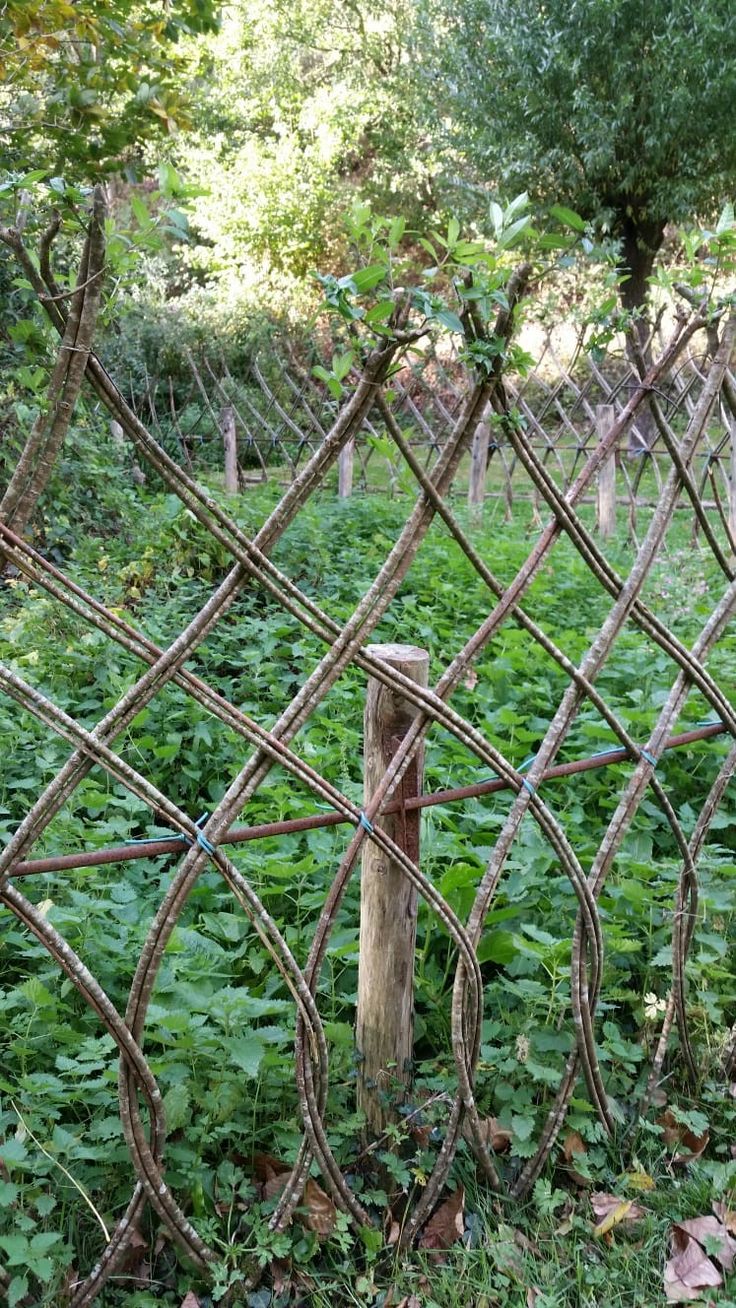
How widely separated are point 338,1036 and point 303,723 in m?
0.64

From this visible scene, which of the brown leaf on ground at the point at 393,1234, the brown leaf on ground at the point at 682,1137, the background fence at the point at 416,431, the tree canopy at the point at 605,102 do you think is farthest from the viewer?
the tree canopy at the point at 605,102

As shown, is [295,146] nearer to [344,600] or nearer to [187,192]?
[344,600]

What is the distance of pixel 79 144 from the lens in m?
2.14

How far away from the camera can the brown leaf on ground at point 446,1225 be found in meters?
1.75

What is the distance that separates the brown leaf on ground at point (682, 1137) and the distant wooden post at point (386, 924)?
591 millimetres

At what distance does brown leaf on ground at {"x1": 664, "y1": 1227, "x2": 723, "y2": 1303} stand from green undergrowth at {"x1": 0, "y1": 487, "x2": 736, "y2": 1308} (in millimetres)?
27

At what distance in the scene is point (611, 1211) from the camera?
1.81 meters

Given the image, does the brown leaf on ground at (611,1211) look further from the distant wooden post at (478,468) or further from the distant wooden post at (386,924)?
the distant wooden post at (478,468)

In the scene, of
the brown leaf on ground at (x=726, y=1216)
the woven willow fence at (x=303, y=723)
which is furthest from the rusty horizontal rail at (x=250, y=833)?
the brown leaf on ground at (x=726, y=1216)

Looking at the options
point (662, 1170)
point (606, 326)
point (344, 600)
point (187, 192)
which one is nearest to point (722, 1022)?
point (662, 1170)

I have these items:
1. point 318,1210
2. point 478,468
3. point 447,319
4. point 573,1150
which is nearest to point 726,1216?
point 573,1150

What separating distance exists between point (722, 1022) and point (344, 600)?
3181 millimetres

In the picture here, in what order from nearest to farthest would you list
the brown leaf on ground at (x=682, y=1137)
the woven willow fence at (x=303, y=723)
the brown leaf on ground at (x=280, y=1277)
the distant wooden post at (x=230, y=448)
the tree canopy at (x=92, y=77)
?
the woven willow fence at (x=303, y=723) → the brown leaf on ground at (x=280, y=1277) → the brown leaf on ground at (x=682, y=1137) → the tree canopy at (x=92, y=77) → the distant wooden post at (x=230, y=448)

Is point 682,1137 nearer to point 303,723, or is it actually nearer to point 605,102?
point 303,723
